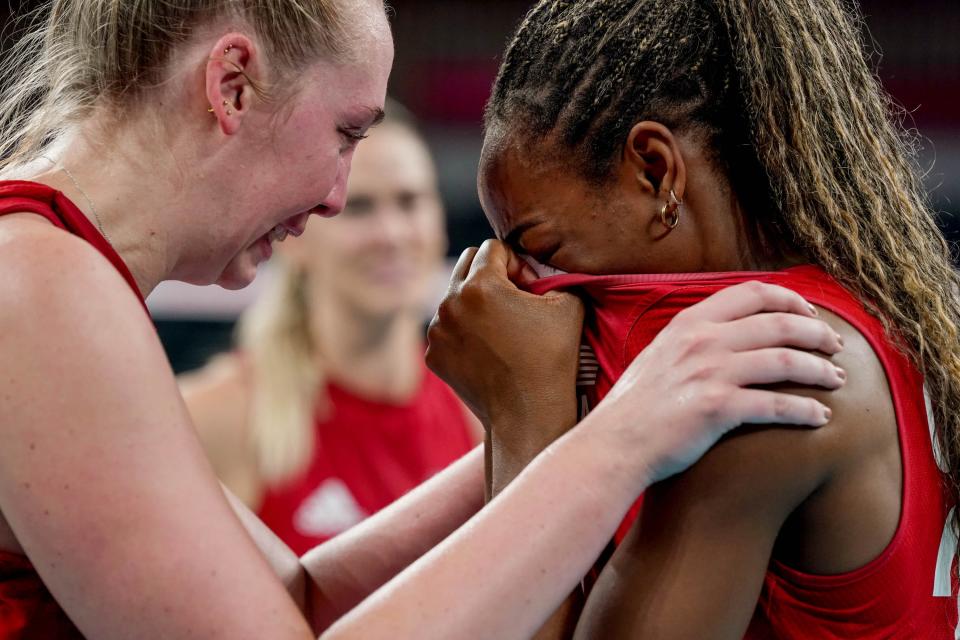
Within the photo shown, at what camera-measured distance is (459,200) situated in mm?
7633

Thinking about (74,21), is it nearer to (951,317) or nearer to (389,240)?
(951,317)

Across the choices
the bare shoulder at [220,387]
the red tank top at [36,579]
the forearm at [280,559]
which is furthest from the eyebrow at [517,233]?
the bare shoulder at [220,387]

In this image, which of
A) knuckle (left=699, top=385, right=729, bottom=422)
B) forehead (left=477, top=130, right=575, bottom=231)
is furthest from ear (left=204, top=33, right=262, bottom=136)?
knuckle (left=699, top=385, right=729, bottom=422)

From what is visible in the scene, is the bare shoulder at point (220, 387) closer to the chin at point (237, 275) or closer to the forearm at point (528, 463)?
the chin at point (237, 275)

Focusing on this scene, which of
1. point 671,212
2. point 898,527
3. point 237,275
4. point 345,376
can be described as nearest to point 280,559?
point 237,275

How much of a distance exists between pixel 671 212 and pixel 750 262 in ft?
0.41

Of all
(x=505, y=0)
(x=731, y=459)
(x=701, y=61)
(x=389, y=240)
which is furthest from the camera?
(x=505, y=0)

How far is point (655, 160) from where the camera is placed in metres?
1.43

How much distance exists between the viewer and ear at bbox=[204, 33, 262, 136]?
145 centimetres

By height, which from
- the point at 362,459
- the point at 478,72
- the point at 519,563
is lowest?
the point at 362,459

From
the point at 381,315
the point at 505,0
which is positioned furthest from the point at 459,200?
the point at 381,315

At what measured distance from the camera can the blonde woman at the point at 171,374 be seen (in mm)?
1231

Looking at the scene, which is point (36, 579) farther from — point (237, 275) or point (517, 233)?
point (517, 233)

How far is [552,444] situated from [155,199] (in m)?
0.61
